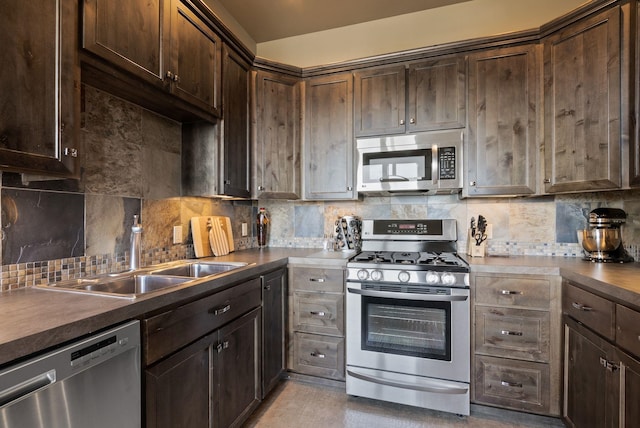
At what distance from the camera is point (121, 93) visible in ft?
5.58

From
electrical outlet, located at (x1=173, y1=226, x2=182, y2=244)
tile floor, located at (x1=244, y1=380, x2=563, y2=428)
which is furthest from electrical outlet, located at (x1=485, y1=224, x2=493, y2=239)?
electrical outlet, located at (x1=173, y1=226, x2=182, y2=244)

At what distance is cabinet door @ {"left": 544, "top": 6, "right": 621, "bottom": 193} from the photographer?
1.82m

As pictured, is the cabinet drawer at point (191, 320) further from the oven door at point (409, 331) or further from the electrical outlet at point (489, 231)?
the electrical outlet at point (489, 231)

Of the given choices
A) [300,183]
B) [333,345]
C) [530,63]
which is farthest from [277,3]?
[333,345]

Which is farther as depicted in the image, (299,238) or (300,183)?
(299,238)

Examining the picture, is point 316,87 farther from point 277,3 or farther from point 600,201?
point 600,201

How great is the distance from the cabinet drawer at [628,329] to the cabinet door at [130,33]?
2.41 metres

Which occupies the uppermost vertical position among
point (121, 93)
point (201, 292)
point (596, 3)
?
point (596, 3)

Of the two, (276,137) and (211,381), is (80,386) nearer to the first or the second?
(211,381)

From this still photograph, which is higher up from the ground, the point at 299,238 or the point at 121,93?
the point at 121,93

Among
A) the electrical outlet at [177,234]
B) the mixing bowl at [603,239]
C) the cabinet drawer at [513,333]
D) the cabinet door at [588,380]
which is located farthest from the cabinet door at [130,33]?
the mixing bowl at [603,239]

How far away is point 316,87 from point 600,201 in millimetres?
2336

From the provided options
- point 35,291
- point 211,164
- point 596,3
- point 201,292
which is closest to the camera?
point 35,291

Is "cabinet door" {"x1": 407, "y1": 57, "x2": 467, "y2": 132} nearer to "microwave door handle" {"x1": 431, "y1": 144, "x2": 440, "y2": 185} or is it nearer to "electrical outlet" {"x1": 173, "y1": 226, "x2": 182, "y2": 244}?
"microwave door handle" {"x1": 431, "y1": 144, "x2": 440, "y2": 185}
